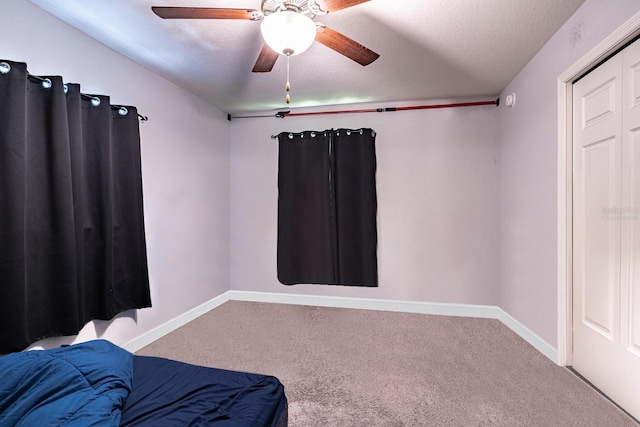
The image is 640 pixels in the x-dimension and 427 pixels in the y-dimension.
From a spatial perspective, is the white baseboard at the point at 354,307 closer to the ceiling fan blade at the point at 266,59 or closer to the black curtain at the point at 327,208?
the black curtain at the point at 327,208

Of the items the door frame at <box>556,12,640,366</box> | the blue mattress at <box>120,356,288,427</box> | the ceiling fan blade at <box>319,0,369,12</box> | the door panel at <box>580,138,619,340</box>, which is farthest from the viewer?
the door frame at <box>556,12,640,366</box>

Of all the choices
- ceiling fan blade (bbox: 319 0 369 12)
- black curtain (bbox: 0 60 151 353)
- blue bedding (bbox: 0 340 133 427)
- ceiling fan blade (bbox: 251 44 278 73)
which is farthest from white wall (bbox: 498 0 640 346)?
black curtain (bbox: 0 60 151 353)

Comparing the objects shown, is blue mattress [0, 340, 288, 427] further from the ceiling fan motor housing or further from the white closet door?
the white closet door

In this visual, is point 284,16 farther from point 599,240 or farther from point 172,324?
point 172,324

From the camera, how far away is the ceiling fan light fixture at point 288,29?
1.39m

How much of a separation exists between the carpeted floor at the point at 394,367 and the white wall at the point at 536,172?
384 mm

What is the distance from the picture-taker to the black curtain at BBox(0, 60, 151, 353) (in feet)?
5.23

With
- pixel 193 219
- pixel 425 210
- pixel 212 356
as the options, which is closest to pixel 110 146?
pixel 193 219

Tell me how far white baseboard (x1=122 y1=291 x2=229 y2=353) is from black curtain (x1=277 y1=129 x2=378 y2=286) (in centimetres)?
83

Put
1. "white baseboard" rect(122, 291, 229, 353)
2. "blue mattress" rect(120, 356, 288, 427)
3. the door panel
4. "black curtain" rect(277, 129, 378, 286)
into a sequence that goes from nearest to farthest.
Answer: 1. "blue mattress" rect(120, 356, 288, 427)
2. the door panel
3. "white baseboard" rect(122, 291, 229, 353)
4. "black curtain" rect(277, 129, 378, 286)

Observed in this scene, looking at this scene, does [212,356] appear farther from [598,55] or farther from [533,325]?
[598,55]

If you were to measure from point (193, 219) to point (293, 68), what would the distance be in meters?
1.87

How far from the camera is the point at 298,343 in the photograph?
2559mm

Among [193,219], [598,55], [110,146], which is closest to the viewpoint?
[598,55]
